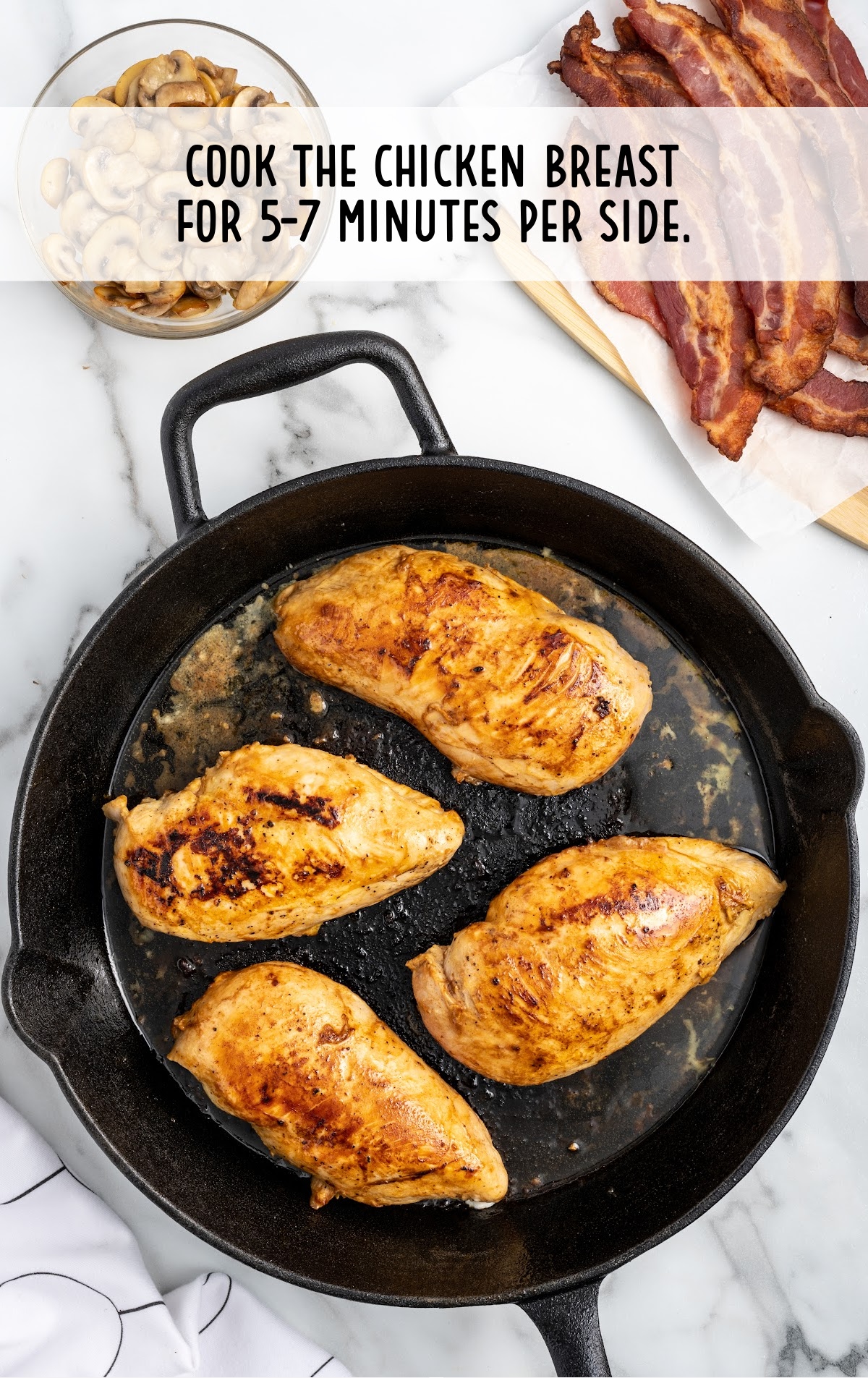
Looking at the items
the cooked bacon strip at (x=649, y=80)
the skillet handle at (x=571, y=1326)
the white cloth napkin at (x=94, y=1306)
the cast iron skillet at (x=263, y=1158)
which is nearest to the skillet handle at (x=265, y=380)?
the cast iron skillet at (x=263, y=1158)

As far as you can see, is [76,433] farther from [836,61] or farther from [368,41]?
[836,61]

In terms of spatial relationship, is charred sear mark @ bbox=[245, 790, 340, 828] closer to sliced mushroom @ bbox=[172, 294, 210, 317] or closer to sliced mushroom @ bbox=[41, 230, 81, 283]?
sliced mushroom @ bbox=[172, 294, 210, 317]

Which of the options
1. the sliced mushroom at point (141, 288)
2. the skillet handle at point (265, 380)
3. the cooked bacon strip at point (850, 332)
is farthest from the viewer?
the cooked bacon strip at point (850, 332)

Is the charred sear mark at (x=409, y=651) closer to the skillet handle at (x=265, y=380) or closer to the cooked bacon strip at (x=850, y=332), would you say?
the skillet handle at (x=265, y=380)

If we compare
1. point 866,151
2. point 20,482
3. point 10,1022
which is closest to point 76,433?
point 20,482

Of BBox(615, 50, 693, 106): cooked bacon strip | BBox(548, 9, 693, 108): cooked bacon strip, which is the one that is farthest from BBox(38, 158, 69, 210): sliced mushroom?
BBox(615, 50, 693, 106): cooked bacon strip

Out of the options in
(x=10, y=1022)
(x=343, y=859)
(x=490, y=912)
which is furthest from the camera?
(x=490, y=912)
